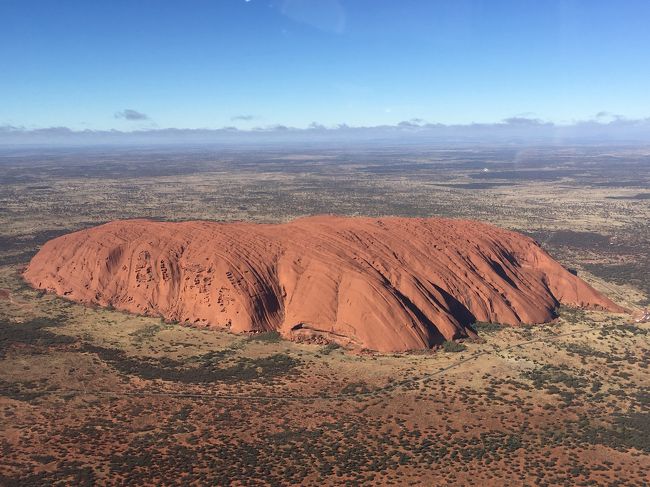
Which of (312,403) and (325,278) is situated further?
(325,278)

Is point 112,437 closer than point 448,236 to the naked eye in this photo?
Yes

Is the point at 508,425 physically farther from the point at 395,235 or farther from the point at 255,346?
the point at 395,235

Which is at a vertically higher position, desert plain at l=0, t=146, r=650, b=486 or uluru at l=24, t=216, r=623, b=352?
uluru at l=24, t=216, r=623, b=352

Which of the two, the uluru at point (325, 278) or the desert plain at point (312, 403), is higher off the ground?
the uluru at point (325, 278)

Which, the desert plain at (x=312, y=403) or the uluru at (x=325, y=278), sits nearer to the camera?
the desert plain at (x=312, y=403)

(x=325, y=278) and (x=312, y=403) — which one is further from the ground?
(x=325, y=278)

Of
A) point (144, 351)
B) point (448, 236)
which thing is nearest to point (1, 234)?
point (144, 351)

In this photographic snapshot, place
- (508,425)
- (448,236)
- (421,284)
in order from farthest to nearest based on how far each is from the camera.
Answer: (448,236)
(421,284)
(508,425)

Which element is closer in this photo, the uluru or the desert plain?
the desert plain
